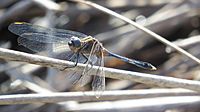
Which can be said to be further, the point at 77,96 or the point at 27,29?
the point at 27,29

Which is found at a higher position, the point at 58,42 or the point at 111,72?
the point at 58,42

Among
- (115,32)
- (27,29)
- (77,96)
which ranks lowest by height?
(77,96)

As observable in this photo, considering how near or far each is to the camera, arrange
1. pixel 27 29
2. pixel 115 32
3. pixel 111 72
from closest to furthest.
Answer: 1. pixel 111 72
2. pixel 27 29
3. pixel 115 32

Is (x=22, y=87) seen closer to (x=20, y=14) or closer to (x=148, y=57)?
(x=20, y=14)

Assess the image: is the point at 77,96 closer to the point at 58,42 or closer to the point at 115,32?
the point at 58,42

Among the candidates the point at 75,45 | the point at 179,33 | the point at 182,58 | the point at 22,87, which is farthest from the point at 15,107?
the point at 179,33

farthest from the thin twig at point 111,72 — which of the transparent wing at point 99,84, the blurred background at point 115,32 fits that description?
the blurred background at point 115,32

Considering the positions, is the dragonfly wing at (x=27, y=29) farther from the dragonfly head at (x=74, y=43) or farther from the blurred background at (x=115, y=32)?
the blurred background at (x=115, y=32)

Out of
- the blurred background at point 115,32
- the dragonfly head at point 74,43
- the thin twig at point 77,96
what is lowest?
the thin twig at point 77,96

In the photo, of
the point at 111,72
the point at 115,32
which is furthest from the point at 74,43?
the point at 115,32

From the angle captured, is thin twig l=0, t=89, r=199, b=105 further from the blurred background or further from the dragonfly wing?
the blurred background
